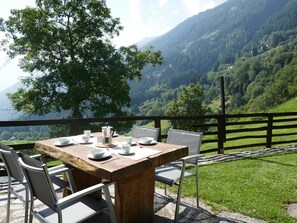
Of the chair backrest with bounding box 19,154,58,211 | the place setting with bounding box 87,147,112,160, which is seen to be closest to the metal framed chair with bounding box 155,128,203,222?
the place setting with bounding box 87,147,112,160

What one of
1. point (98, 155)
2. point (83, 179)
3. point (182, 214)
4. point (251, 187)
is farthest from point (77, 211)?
point (251, 187)

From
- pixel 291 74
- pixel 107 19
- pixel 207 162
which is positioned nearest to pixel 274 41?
pixel 291 74

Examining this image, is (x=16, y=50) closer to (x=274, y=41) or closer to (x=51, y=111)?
(x=51, y=111)

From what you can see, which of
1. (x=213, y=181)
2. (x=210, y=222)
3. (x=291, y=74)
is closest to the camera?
(x=210, y=222)

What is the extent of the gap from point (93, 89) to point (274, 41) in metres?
115

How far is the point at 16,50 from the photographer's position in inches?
499

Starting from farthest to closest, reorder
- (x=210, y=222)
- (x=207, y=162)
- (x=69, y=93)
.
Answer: (x=69, y=93)
(x=207, y=162)
(x=210, y=222)

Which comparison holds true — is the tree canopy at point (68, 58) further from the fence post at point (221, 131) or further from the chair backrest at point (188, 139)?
the chair backrest at point (188, 139)

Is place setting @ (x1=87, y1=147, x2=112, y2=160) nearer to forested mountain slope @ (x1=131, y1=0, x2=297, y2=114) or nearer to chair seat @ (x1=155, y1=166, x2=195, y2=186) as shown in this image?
chair seat @ (x1=155, y1=166, x2=195, y2=186)

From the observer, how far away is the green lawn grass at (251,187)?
10.4 feet

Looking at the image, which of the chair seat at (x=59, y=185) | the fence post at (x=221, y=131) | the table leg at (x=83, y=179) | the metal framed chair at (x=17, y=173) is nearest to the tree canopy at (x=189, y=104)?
the fence post at (x=221, y=131)

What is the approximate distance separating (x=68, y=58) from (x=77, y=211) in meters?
12.2

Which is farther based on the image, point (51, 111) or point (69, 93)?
point (51, 111)

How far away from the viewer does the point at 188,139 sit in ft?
11.2
